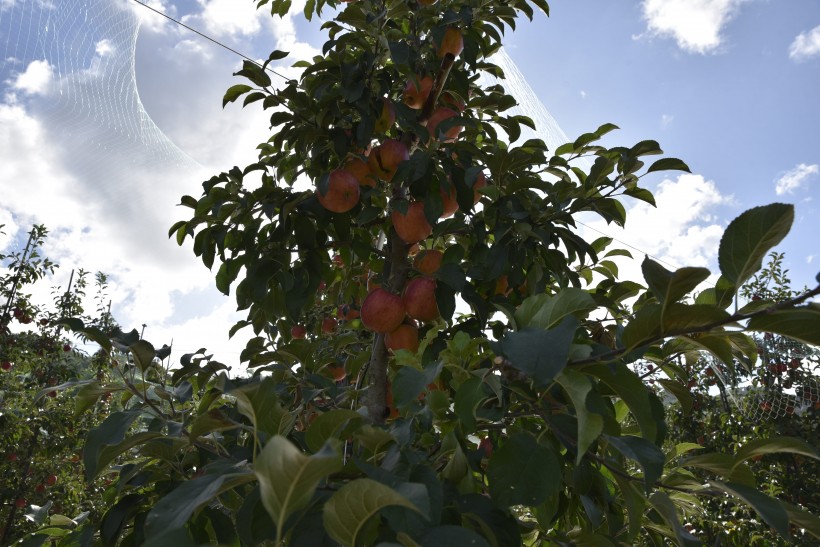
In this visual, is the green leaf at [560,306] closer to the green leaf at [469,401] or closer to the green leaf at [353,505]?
the green leaf at [469,401]

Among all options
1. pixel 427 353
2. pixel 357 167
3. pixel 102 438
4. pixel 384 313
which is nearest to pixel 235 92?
pixel 357 167

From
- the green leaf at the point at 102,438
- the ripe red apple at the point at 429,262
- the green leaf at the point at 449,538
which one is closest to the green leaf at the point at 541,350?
the green leaf at the point at 449,538

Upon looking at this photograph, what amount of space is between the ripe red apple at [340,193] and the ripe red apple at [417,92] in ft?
0.82

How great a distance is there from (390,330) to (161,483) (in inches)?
18.7

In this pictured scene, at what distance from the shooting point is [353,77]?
43.0 inches

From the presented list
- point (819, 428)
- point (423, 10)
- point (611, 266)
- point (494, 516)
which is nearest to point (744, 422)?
point (819, 428)

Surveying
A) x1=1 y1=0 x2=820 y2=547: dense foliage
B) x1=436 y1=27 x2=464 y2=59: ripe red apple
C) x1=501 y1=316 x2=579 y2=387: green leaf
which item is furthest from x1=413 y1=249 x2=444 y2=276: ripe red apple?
x1=501 y1=316 x2=579 y2=387: green leaf

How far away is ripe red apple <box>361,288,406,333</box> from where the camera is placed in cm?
104

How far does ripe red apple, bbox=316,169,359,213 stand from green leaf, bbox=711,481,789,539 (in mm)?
730

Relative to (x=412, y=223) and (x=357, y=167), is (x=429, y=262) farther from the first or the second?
(x=357, y=167)

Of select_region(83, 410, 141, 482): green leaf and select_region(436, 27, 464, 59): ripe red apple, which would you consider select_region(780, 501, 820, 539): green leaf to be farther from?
select_region(436, 27, 464, 59): ripe red apple

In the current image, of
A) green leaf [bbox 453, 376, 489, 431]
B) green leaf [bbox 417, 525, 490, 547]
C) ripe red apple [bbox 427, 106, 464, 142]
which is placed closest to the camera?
green leaf [bbox 417, 525, 490, 547]

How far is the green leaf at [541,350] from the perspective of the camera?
0.43 meters

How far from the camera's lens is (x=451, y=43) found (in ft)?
3.70
